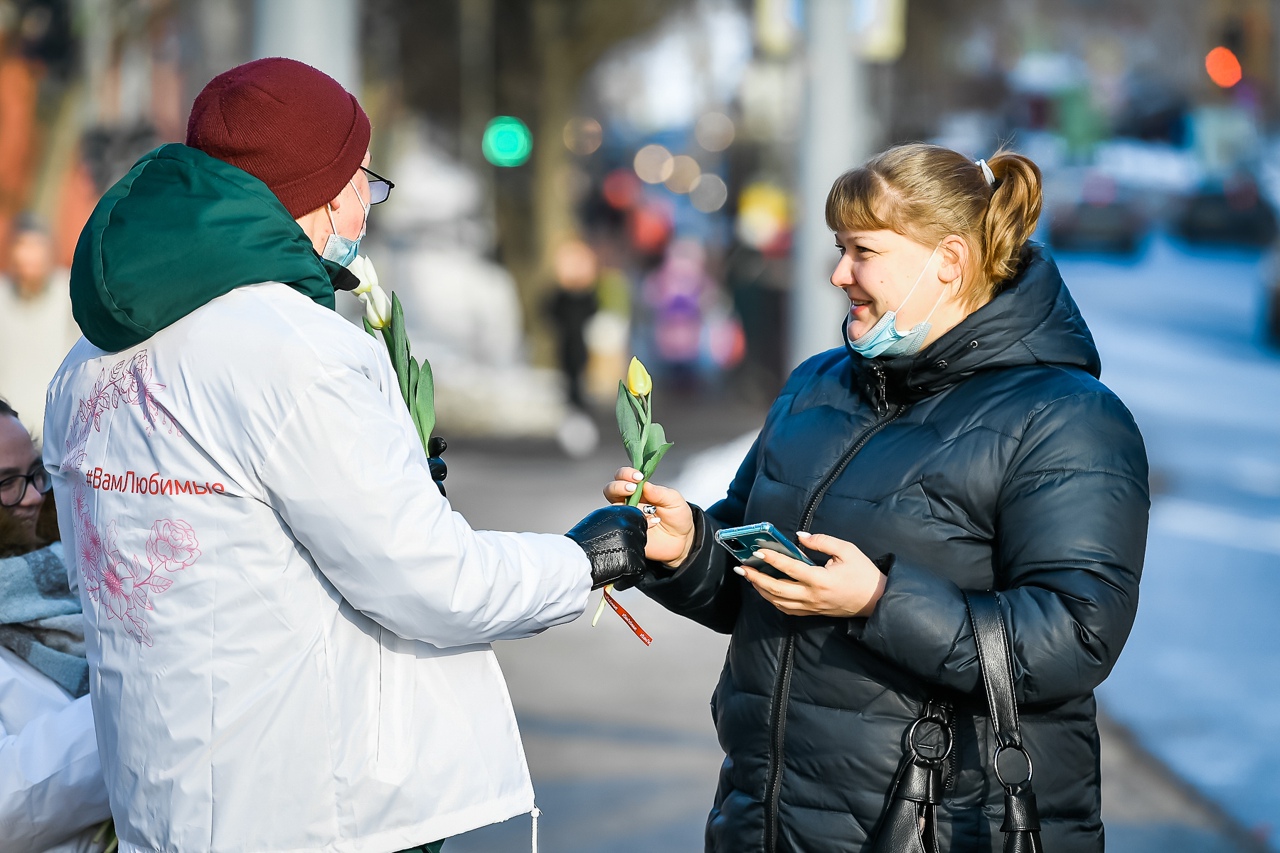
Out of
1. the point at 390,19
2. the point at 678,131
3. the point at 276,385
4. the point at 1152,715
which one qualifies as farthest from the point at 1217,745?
the point at 678,131

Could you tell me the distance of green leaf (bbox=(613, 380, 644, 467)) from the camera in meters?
3.04

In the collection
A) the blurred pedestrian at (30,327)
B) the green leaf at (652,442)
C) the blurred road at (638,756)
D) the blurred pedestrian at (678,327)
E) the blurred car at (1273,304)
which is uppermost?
the green leaf at (652,442)

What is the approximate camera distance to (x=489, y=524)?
10.9 m

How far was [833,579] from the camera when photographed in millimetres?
2604

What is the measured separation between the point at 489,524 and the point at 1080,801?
843 centimetres

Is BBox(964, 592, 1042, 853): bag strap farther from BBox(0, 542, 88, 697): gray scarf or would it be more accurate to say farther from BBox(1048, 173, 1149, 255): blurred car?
BBox(1048, 173, 1149, 255): blurred car

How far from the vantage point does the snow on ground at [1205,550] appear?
6.20 m

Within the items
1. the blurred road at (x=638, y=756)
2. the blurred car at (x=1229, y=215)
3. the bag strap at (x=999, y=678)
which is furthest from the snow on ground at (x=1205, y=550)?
the blurred car at (x=1229, y=215)

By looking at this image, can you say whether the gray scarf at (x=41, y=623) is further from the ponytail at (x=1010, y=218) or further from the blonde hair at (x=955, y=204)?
the ponytail at (x=1010, y=218)

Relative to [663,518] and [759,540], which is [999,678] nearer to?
[759,540]

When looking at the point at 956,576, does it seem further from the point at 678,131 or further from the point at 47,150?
the point at 678,131

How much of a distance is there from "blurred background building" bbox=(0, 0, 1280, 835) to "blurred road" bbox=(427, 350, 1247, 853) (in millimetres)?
376

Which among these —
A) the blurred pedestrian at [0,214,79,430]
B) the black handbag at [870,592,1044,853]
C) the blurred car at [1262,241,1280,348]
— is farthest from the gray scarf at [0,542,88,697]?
the blurred car at [1262,241,1280,348]

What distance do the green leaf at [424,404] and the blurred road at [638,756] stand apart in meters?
2.64
